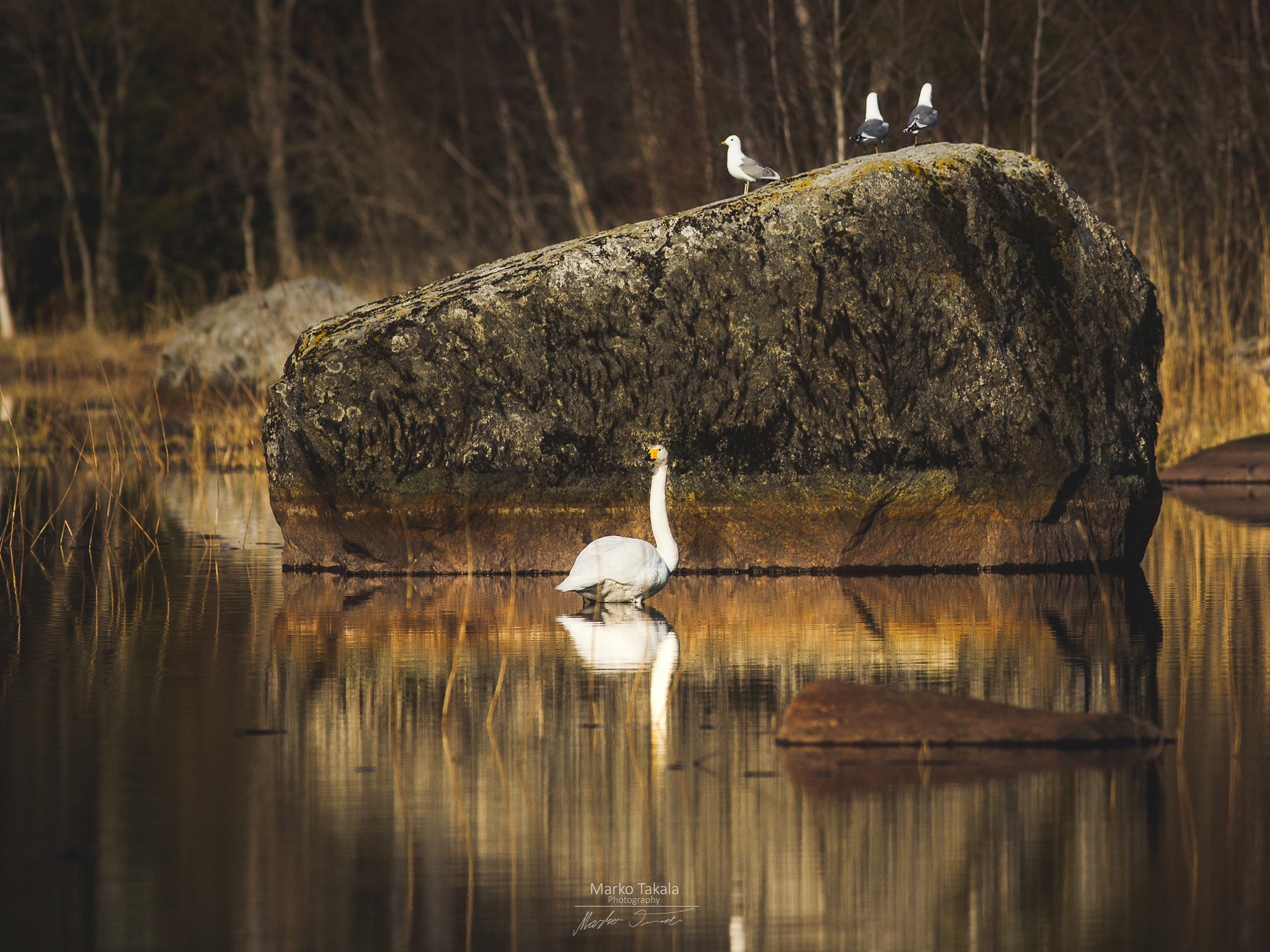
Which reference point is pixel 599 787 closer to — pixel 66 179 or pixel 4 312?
pixel 4 312

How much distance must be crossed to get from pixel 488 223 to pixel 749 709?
2489cm

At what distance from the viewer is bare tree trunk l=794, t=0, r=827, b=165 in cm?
1677

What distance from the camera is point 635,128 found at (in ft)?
86.9

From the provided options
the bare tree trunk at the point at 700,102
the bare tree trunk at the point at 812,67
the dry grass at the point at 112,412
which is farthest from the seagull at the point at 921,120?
the bare tree trunk at the point at 700,102

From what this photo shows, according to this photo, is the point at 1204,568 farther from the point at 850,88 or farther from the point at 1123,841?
the point at 850,88

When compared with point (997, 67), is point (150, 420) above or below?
below

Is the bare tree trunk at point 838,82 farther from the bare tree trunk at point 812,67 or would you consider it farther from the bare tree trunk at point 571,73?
the bare tree trunk at point 571,73

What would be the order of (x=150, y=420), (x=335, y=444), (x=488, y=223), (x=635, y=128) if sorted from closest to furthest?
(x=335, y=444) < (x=150, y=420) < (x=635, y=128) < (x=488, y=223)

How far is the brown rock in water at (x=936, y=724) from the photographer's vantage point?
4.65m

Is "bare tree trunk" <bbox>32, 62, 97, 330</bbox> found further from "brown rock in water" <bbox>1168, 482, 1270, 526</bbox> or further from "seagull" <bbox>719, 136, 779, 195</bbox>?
"seagull" <bbox>719, 136, 779, 195</bbox>

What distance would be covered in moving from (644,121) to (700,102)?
3.92 m

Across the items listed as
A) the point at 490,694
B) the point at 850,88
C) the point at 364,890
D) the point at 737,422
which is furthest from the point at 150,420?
the point at 364,890

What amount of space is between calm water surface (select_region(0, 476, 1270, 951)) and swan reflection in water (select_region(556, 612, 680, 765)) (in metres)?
0.03

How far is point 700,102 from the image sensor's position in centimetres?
1909
